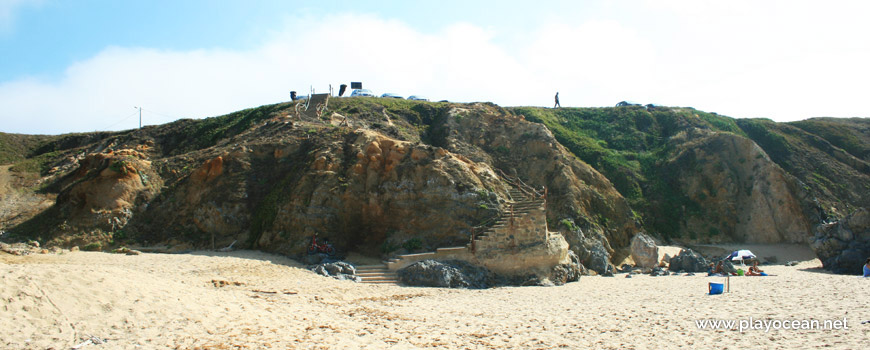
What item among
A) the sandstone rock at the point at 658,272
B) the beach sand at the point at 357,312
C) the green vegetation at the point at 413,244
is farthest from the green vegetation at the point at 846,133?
the green vegetation at the point at 413,244

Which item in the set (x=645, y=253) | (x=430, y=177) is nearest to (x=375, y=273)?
(x=430, y=177)

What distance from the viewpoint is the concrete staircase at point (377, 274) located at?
15.1 meters

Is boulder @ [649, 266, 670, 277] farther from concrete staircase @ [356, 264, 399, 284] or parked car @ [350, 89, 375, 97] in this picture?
parked car @ [350, 89, 375, 97]

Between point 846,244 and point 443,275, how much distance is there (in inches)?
632

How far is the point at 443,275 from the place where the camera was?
15.2 metres

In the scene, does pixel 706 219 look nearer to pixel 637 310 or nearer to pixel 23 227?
pixel 637 310

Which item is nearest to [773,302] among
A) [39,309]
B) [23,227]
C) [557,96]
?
[39,309]

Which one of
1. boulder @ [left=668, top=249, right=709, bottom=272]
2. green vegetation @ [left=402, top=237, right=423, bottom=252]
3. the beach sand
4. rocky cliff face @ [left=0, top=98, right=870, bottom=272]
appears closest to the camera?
the beach sand

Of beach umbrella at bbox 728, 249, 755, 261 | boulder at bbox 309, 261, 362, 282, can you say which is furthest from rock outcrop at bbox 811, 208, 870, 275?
boulder at bbox 309, 261, 362, 282

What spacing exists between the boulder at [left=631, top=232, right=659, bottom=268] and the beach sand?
6.14 m

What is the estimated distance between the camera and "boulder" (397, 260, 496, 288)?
15.1 metres

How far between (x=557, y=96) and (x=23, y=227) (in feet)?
119

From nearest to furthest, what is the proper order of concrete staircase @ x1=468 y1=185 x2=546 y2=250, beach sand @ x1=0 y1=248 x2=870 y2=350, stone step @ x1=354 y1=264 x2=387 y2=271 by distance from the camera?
beach sand @ x1=0 y1=248 x2=870 y2=350 → stone step @ x1=354 y1=264 x2=387 y2=271 → concrete staircase @ x1=468 y1=185 x2=546 y2=250

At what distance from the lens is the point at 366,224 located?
18734 mm
